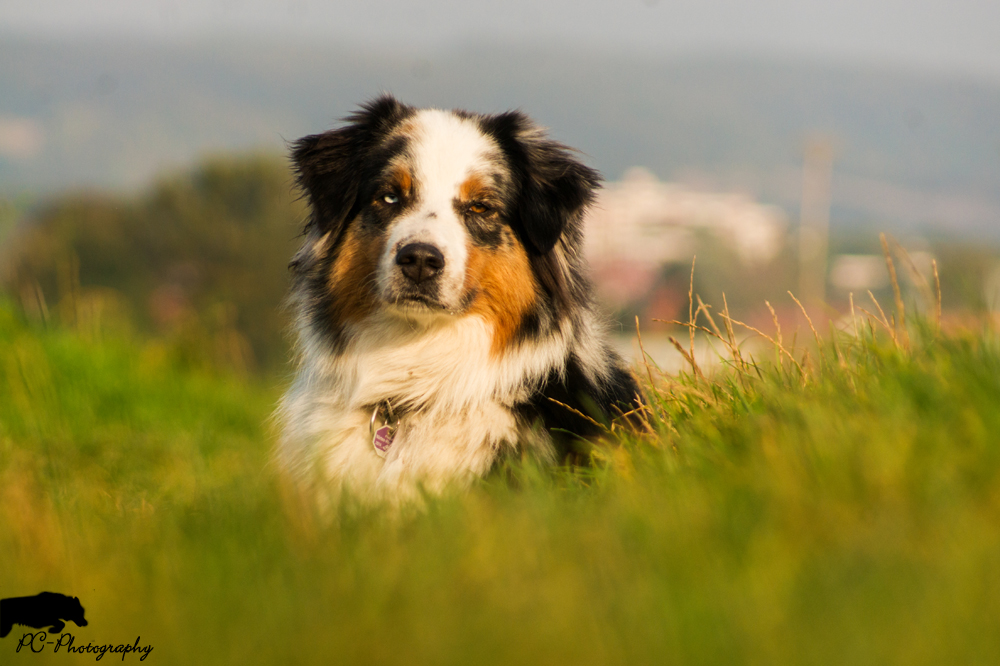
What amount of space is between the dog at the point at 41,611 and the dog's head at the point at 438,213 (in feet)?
6.12

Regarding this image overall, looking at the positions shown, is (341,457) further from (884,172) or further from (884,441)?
(884,172)

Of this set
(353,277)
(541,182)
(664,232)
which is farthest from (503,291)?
(664,232)

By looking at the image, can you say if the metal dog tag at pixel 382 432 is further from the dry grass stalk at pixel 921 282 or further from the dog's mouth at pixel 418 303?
the dry grass stalk at pixel 921 282

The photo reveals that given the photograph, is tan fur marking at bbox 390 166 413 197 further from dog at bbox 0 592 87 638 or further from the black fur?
dog at bbox 0 592 87 638

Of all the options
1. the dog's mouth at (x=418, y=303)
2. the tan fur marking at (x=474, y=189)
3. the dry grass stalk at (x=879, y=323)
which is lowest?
the dry grass stalk at (x=879, y=323)

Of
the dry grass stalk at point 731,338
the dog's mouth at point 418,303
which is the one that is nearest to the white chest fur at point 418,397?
the dog's mouth at point 418,303

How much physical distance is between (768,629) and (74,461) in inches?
187

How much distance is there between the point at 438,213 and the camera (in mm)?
3725

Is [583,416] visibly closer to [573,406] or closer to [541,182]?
[573,406]

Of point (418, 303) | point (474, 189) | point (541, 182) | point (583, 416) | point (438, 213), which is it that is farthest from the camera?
point (541, 182)

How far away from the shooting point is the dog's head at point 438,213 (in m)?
3.65

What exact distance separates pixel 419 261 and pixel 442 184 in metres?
0.49

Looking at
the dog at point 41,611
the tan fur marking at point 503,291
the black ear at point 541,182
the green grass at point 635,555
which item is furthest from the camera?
the black ear at point 541,182

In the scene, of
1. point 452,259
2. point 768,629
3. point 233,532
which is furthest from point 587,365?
point 768,629
